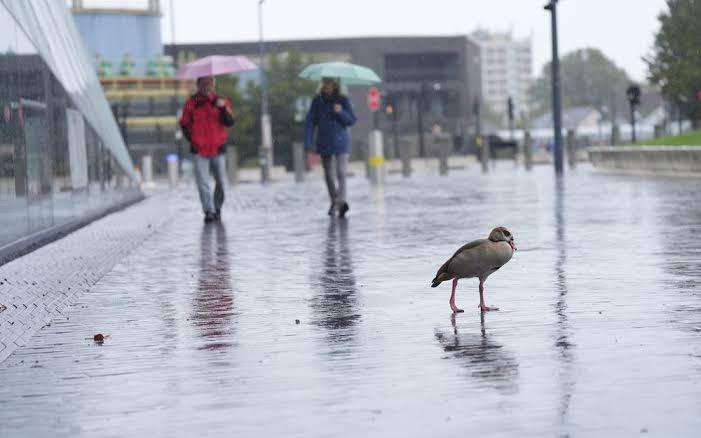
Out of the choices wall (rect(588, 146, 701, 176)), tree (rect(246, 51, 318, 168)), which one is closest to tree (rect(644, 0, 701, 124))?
wall (rect(588, 146, 701, 176))

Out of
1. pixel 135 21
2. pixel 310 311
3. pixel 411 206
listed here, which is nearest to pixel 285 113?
pixel 135 21

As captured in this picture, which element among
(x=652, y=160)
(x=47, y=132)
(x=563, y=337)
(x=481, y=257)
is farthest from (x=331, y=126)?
(x=652, y=160)

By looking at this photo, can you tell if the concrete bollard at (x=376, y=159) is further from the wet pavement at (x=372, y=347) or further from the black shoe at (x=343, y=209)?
the wet pavement at (x=372, y=347)

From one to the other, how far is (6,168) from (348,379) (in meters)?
8.77

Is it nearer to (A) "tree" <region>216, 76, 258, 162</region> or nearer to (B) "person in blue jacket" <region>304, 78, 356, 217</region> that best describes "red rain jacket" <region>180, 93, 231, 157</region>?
(B) "person in blue jacket" <region>304, 78, 356, 217</region>

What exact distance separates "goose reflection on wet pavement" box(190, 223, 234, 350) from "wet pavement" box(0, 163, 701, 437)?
0.02 m

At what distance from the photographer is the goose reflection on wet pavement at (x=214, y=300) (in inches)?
334

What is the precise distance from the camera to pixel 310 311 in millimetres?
9531

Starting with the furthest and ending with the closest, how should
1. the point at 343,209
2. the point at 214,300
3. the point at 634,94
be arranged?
the point at 634,94
the point at 343,209
the point at 214,300

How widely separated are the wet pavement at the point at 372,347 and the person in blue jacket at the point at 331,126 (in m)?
5.70

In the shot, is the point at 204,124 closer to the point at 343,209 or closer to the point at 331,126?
the point at 331,126

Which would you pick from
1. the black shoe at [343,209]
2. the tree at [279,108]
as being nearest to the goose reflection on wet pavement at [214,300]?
the black shoe at [343,209]

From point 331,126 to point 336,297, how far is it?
1102 centimetres

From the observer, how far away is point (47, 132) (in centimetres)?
1822
